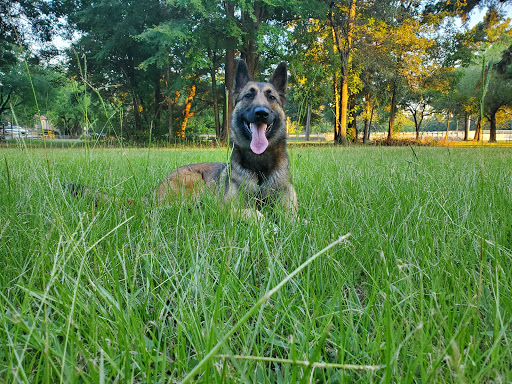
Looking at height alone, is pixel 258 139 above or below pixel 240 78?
below

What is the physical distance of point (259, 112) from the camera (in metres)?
3.58

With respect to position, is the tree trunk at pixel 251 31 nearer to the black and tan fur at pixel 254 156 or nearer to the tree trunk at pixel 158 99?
the tree trunk at pixel 158 99

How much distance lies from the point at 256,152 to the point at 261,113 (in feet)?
1.68

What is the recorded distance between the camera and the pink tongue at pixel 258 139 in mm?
3447

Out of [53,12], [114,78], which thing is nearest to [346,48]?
[114,78]

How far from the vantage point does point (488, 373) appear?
730mm

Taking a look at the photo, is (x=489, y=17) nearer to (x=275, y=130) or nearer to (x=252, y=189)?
(x=275, y=130)

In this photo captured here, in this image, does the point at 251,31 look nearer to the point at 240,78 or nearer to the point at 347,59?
the point at 347,59

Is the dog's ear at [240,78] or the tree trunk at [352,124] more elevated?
the tree trunk at [352,124]

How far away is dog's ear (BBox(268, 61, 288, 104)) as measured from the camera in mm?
4281

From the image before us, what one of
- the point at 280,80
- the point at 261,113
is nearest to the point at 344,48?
the point at 280,80

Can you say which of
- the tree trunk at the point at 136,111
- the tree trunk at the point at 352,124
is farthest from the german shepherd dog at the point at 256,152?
the tree trunk at the point at 136,111

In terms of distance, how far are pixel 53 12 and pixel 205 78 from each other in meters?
12.6

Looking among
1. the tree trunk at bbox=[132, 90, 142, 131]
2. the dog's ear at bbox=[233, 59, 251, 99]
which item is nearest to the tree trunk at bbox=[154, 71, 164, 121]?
the tree trunk at bbox=[132, 90, 142, 131]
